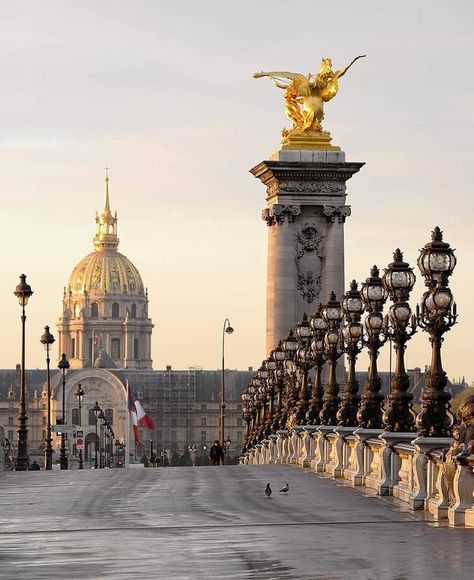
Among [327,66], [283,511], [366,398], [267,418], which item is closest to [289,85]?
[327,66]

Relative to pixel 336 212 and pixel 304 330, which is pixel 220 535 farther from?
pixel 336 212

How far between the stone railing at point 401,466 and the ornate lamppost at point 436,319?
1.20ft

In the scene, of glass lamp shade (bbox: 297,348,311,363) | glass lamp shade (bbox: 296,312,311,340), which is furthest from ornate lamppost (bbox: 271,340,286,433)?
glass lamp shade (bbox: 297,348,311,363)

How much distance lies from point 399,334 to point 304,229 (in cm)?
6693

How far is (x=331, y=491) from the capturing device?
127ft

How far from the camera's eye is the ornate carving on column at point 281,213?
10388cm

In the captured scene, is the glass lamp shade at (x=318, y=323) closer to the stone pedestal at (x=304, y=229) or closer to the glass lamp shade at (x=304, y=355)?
the glass lamp shade at (x=304, y=355)

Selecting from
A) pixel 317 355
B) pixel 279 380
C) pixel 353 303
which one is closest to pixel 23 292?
pixel 279 380

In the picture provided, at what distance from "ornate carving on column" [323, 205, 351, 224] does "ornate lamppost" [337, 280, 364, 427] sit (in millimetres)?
57345

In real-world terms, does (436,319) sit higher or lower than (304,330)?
lower

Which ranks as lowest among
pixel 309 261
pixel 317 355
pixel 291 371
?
pixel 317 355

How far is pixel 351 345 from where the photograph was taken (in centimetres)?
4584

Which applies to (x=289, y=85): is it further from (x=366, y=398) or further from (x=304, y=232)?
(x=366, y=398)

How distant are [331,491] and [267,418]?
52726mm
